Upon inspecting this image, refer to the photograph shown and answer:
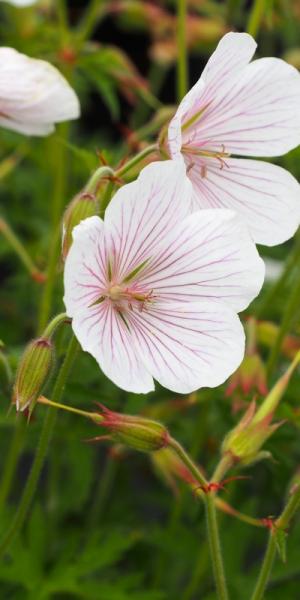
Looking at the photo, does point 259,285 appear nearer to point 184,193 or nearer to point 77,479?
point 184,193

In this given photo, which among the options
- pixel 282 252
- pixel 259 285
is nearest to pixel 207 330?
pixel 259 285

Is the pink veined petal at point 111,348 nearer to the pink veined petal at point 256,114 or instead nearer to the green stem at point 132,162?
the green stem at point 132,162

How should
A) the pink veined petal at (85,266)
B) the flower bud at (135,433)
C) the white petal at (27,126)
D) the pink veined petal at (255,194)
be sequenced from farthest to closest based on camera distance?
1. the white petal at (27,126)
2. the pink veined petal at (255,194)
3. the flower bud at (135,433)
4. the pink veined petal at (85,266)

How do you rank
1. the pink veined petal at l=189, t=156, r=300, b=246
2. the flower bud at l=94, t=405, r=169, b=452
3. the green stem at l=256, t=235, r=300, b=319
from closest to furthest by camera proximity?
the flower bud at l=94, t=405, r=169, b=452, the pink veined petal at l=189, t=156, r=300, b=246, the green stem at l=256, t=235, r=300, b=319

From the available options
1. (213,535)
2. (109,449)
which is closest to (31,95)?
(213,535)

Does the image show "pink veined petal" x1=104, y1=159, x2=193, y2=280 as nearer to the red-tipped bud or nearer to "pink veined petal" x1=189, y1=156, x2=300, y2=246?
"pink veined petal" x1=189, y1=156, x2=300, y2=246

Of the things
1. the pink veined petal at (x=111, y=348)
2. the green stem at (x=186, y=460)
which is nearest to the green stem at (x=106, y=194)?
the pink veined petal at (x=111, y=348)

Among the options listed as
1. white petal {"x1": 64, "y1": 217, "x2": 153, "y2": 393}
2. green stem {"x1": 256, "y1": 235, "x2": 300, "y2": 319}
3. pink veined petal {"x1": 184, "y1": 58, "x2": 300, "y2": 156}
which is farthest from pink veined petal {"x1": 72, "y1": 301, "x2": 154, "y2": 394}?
green stem {"x1": 256, "y1": 235, "x2": 300, "y2": 319}

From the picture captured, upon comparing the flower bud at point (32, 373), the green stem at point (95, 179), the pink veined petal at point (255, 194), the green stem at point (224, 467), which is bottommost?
the green stem at point (224, 467)

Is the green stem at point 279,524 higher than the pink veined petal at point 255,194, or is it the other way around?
the pink veined petal at point 255,194
